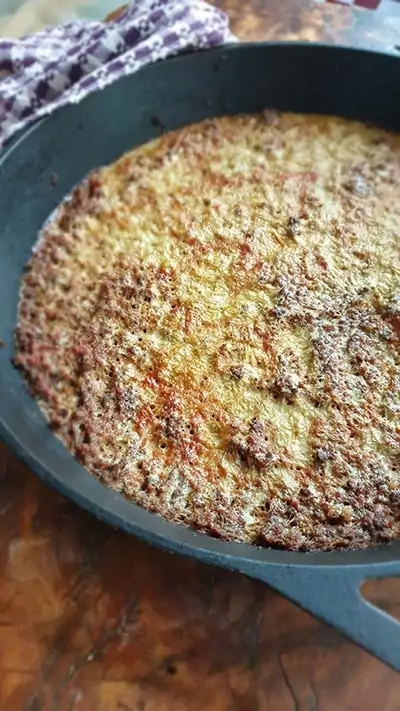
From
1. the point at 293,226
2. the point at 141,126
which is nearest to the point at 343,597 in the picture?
the point at 293,226

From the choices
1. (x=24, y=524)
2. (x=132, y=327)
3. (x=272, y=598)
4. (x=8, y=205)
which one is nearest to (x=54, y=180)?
(x=8, y=205)

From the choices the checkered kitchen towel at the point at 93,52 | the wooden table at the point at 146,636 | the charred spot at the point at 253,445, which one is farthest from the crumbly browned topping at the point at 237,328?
the checkered kitchen towel at the point at 93,52

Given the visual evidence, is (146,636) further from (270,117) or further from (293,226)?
(270,117)

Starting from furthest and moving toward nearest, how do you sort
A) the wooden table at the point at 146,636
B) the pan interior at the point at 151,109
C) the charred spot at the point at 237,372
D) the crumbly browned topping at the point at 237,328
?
1. the pan interior at the point at 151,109
2. the charred spot at the point at 237,372
3. the crumbly browned topping at the point at 237,328
4. the wooden table at the point at 146,636

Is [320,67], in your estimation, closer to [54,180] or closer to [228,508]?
[54,180]

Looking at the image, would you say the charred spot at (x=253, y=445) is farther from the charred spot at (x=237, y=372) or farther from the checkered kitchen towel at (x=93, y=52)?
the checkered kitchen towel at (x=93, y=52)

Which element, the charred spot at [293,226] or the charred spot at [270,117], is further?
the charred spot at [270,117]
